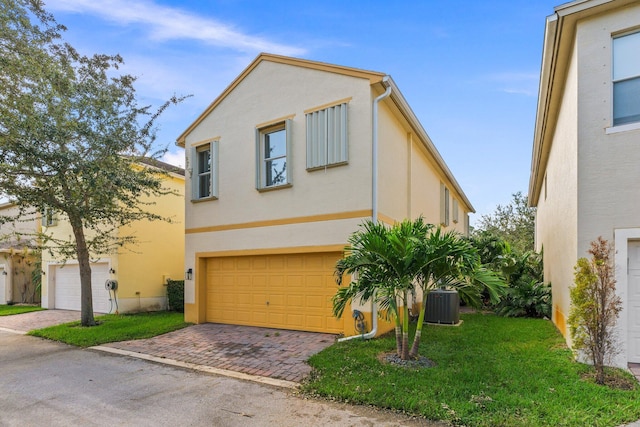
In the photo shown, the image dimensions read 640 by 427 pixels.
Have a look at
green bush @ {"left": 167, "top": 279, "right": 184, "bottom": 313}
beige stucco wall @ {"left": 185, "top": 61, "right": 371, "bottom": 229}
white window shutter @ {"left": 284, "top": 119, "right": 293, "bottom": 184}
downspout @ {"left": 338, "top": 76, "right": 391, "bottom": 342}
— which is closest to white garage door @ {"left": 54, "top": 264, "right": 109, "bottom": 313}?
green bush @ {"left": 167, "top": 279, "right": 184, "bottom": 313}

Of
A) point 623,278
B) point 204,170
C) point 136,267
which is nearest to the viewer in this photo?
point 623,278

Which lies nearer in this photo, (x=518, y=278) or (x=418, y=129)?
(x=418, y=129)

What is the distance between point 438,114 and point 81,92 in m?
10.6

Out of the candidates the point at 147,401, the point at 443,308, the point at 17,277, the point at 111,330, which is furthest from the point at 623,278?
the point at 17,277

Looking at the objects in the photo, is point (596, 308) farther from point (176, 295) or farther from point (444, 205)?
point (176, 295)

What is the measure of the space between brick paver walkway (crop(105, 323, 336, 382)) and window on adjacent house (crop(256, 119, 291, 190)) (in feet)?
12.3

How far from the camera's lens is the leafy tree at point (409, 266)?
18.8 ft

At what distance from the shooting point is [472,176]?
19.1 metres

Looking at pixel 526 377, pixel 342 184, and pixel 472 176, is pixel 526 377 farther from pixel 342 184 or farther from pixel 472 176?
pixel 472 176

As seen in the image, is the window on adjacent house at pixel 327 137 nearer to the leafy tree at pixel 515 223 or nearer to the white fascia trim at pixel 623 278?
the white fascia trim at pixel 623 278

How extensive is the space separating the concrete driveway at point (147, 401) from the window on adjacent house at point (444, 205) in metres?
12.1

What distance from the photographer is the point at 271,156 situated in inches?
391

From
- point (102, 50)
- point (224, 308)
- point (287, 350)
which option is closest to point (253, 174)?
point (224, 308)

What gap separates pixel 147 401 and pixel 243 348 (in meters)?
2.76
